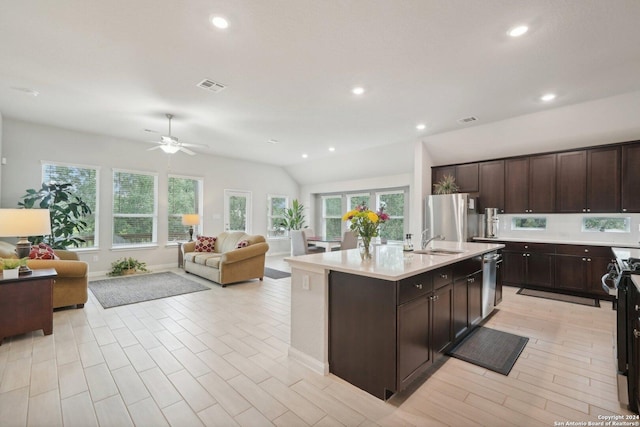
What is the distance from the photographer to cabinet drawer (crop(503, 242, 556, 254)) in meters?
4.84

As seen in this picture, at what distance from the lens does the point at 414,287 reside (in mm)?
2084

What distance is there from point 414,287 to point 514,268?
4.18 metres

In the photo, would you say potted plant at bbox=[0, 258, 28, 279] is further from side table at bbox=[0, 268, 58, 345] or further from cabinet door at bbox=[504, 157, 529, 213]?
cabinet door at bbox=[504, 157, 529, 213]

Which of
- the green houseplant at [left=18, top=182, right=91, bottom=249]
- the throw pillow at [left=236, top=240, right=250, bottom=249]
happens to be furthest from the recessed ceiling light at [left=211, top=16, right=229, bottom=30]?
the green houseplant at [left=18, top=182, right=91, bottom=249]

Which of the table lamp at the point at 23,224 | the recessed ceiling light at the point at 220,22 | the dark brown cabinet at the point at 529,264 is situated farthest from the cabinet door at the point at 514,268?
the table lamp at the point at 23,224

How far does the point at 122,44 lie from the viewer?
272 cm

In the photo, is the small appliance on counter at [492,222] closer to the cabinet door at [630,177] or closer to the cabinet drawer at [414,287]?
the cabinet door at [630,177]

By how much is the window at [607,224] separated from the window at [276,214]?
24.0 feet

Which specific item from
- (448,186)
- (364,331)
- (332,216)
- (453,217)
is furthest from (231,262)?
(332,216)

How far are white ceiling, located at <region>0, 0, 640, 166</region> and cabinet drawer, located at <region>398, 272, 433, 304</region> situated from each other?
6.68 ft

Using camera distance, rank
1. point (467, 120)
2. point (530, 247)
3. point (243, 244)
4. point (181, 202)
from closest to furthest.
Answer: point (467, 120)
point (530, 247)
point (243, 244)
point (181, 202)

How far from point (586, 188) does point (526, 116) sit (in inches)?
61.6

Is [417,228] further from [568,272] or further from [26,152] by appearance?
[26,152]

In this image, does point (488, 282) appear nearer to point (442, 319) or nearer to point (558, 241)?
point (442, 319)
